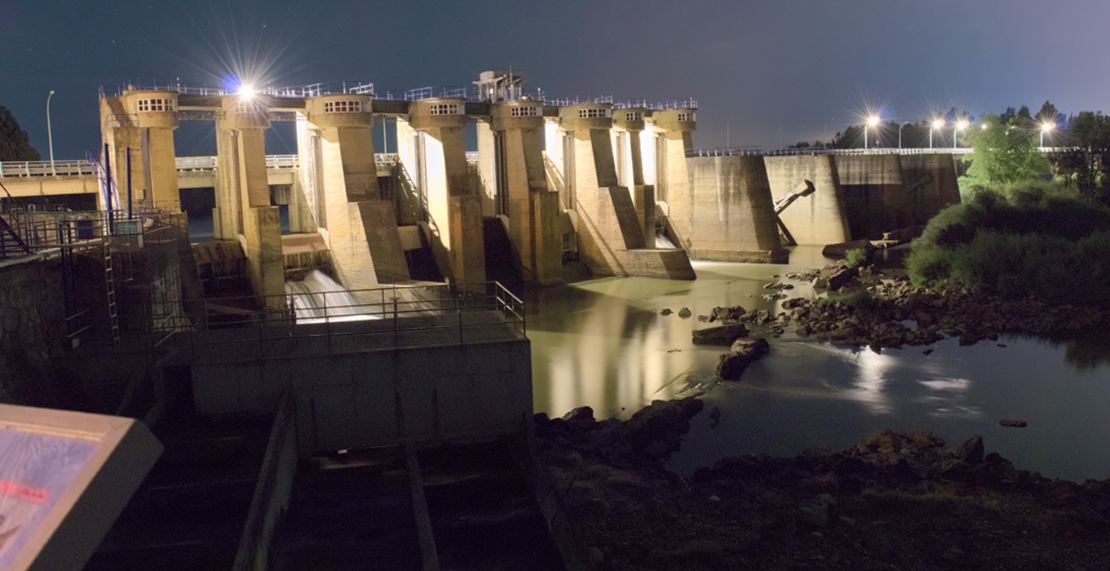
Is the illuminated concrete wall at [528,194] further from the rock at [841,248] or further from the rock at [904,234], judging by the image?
the rock at [904,234]

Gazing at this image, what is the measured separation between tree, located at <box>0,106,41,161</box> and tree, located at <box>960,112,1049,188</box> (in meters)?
39.1

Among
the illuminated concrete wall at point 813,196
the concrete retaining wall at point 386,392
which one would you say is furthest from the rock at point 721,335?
the illuminated concrete wall at point 813,196

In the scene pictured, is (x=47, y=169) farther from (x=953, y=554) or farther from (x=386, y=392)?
(x=953, y=554)

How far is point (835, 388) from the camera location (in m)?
16.8

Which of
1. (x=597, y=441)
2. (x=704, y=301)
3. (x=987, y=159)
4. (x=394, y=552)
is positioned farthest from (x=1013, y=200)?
(x=394, y=552)

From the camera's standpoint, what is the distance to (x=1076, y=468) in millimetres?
12305

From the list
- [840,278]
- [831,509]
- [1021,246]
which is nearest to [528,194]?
[840,278]

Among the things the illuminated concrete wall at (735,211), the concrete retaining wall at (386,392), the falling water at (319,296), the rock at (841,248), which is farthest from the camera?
the rock at (841,248)

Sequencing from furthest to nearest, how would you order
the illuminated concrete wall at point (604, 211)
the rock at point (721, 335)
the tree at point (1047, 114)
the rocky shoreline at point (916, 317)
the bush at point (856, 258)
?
the tree at point (1047, 114) < the bush at point (856, 258) < the illuminated concrete wall at point (604, 211) < the rocky shoreline at point (916, 317) < the rock at point (721, 335)

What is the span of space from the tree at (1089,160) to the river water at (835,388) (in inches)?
802

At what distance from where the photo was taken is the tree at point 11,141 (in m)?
30.1

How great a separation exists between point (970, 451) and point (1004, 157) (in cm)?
3428

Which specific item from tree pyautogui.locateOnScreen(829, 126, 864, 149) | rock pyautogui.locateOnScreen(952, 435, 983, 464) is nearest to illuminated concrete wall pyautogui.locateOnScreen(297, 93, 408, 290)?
rock pyautogui.locateOnScreen(952, 435, 983, 464)

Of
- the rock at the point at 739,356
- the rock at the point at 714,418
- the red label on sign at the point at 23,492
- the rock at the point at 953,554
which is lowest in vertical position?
the rock at the point at 953,554
